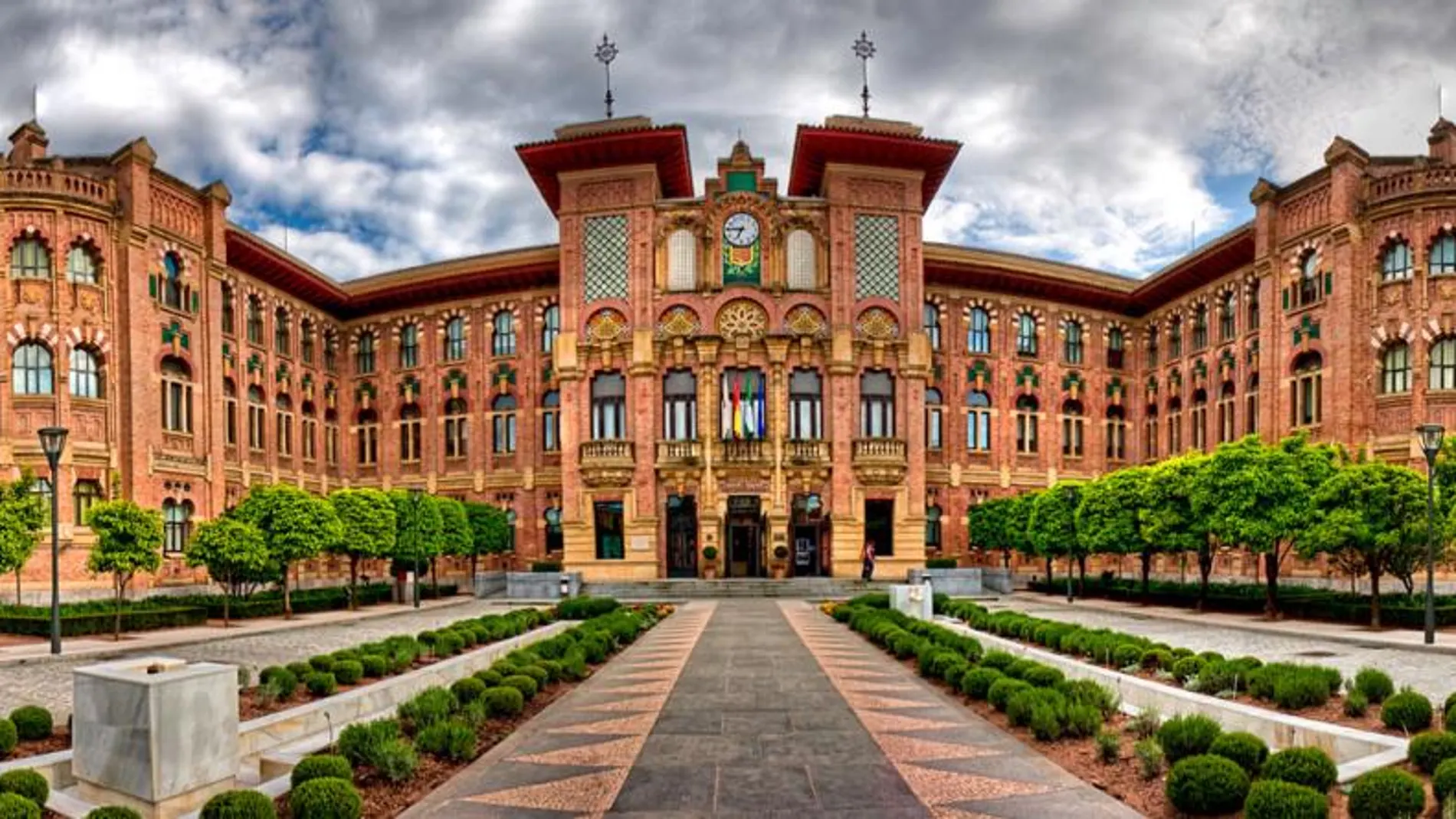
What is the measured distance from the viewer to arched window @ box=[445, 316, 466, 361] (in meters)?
52.4

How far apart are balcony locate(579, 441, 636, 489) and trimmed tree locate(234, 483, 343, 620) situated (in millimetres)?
15400

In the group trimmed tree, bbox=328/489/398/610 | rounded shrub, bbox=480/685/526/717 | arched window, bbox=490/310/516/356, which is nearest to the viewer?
rounded shrub, bbox=480/685/526/717

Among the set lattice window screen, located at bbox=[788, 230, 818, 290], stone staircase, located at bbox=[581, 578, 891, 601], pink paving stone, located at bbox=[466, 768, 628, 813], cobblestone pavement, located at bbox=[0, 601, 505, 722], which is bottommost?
stone staircase, located at bbox=[581, 578, 891, 601]

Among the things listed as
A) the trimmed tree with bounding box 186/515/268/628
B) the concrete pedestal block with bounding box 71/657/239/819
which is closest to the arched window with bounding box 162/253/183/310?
the trimmed tree with bounding box 186/515/268/628

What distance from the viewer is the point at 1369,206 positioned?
36.1 meters

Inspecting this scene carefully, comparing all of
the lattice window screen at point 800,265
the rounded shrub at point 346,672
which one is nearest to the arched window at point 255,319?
the lattice window screen at point 800,265

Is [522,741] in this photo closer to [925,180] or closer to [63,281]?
[63,281]

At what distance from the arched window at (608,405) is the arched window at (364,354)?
1430 centimetres

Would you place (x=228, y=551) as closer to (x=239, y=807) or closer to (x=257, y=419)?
(x=257, y=419)

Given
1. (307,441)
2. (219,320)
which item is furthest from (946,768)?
(307,441)

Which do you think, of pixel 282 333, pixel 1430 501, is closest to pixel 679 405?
pixel 282 333

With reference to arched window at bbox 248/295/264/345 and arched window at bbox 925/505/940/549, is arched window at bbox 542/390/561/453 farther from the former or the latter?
arched window at bbox 925/505/940/549

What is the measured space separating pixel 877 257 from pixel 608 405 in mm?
14034

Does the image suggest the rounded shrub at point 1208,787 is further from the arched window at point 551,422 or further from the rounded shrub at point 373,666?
the arched window at point 551,422
